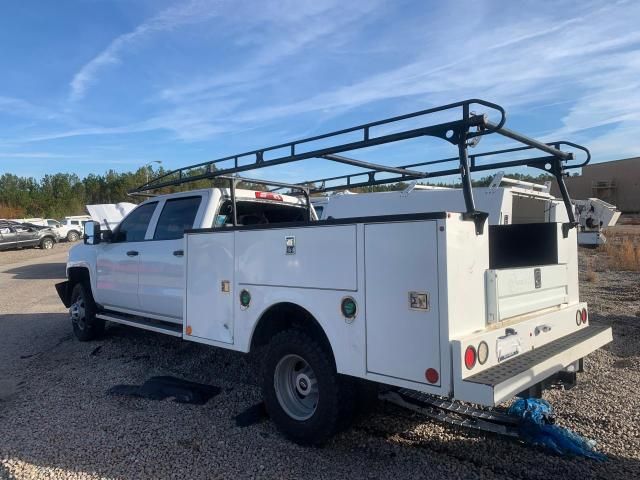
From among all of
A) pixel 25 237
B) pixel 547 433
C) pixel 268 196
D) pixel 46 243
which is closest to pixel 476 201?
pixel 268 196

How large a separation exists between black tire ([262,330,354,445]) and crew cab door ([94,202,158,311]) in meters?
2.91

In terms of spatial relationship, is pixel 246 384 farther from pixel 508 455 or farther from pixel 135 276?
pixel 508 455

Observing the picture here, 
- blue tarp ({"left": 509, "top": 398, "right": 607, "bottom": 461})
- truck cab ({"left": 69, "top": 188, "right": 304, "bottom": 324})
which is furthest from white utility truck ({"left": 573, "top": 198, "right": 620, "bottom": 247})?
Answer: blue tarp ({"left": 509, "top": 398, "right": 607, "bottom": 461})

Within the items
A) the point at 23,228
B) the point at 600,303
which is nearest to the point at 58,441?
the point at 600,303

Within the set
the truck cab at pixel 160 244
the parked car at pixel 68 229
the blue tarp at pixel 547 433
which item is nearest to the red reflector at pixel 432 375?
the blue tarp at pixel 547 433

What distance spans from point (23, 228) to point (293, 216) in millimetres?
28323

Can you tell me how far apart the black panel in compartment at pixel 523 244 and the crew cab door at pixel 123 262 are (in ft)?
13.0

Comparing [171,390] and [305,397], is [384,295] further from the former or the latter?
[171,390]

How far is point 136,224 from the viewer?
664 centimetres

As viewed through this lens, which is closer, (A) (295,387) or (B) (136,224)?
(A) (295,387)

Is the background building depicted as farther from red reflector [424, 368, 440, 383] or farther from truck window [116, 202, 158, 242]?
red reflector [424, 368, 440, 383]

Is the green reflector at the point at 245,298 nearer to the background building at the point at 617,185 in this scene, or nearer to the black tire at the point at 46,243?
the black tire at the point at 46,243

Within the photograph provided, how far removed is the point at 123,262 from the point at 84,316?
5.03ft

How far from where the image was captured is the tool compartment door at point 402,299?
315 centimetres
